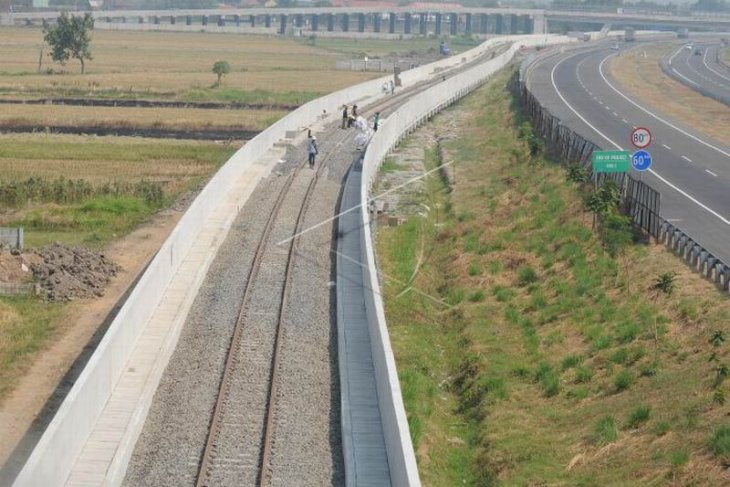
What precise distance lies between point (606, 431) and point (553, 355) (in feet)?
16.8

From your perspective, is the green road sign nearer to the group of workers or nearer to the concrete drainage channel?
the concrete drainage channel

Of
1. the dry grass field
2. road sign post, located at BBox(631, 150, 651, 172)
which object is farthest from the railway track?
the dry grass field

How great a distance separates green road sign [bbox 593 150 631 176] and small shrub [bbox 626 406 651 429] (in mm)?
11131

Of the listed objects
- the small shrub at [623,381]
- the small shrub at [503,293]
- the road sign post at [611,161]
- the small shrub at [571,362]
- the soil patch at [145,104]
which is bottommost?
the soil patch at [145,104]

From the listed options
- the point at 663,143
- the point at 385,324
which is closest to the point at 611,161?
the point at 385,324

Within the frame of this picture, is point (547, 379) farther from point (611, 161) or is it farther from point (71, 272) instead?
point (71, 272)

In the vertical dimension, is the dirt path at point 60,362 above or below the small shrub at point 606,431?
below

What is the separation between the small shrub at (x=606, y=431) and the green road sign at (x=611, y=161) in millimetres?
10992

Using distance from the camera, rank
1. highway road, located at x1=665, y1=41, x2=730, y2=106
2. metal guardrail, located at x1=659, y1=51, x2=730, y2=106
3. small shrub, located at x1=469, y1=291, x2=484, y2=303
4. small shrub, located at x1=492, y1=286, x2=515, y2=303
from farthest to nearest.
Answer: highway road, located at x1=665, y1=41, x2=730, y2=106, metal guardrail, located at x1=659, y1=51, x2=730, y2=106, small shrub, located at x1=469, y1=291, x2=484, y2=303, small shrub, located at x1=492, y1=286, x2=515, y2=303

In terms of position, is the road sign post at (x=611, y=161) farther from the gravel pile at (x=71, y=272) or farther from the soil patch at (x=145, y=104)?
the soil patch at (x=145, y=104)

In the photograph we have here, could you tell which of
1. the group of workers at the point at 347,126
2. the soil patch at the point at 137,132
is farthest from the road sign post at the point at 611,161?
the soil patch at the point at 137,132

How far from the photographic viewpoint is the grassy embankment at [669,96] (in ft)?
197

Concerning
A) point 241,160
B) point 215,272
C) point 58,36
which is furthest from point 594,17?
point 215,272

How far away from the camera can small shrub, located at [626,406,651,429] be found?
64.2 ft
